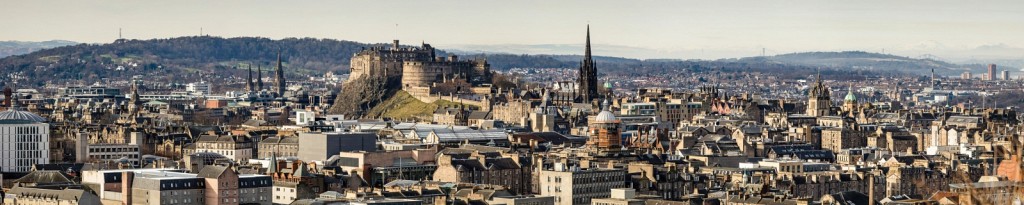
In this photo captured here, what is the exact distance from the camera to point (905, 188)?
119 m

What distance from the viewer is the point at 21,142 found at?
129 meters

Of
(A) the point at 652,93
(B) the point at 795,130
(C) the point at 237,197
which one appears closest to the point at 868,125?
(B) the point at 795,130

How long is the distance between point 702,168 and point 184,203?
32470 millimetres

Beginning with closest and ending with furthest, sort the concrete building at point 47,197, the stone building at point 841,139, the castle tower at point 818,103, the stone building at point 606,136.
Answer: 1. the concrete building at point 47,197
2. the stone building at point 606,136
3. the stone building at point 841,139
4. the castle tower at point 818,103

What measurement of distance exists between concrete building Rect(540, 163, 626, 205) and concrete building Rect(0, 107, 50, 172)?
111ft

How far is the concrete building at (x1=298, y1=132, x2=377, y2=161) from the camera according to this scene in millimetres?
129125

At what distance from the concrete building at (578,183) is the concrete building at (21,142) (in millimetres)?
33722

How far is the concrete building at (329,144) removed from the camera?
129 meters

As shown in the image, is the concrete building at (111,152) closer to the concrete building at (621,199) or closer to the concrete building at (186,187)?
the concrete building at (186,187)

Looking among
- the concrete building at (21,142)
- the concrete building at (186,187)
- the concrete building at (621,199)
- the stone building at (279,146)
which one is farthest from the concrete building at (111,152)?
the concrete building at (621,199)

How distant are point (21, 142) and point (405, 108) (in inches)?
2392

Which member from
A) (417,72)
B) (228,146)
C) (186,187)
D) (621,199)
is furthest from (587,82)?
(186,187)

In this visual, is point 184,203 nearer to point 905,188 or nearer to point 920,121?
point 905,188

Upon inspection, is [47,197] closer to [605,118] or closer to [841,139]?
[605,118]
